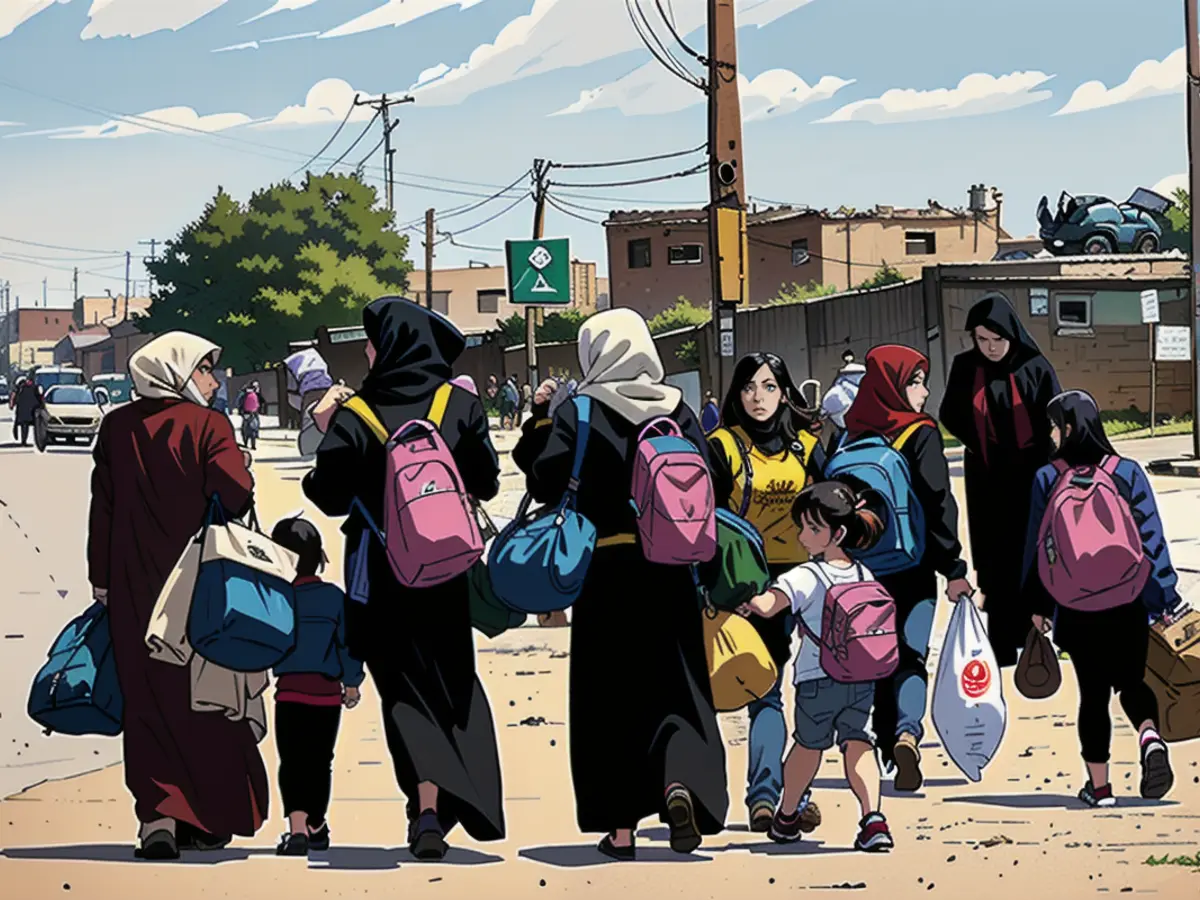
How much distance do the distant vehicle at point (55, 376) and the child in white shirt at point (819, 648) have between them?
12.9 m

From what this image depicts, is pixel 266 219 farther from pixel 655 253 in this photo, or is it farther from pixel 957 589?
pixel 655 253

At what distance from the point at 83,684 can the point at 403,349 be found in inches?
56.8

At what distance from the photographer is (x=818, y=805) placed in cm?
638

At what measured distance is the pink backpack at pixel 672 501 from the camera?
5492 mm

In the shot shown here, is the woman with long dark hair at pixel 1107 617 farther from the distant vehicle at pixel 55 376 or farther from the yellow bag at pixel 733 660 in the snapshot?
the distant vehicle at pixel 55 376

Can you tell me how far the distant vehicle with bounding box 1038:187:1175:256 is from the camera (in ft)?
54.6

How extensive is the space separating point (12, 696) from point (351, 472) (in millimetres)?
3736

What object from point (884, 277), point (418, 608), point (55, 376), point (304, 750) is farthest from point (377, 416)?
point (884, 277)

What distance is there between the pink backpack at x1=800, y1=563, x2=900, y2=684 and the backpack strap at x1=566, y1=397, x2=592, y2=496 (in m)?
0.76

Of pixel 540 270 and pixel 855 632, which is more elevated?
pixel 540 270

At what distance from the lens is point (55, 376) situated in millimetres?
21547

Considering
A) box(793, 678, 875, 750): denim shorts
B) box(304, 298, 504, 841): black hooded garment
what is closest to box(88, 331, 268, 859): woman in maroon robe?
box(304, 298, 504, 841): black hooded garment

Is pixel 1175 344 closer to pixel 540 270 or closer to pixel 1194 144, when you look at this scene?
pixel 1194 144

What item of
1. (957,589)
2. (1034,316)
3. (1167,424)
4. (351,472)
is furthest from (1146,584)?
(1034,316)
